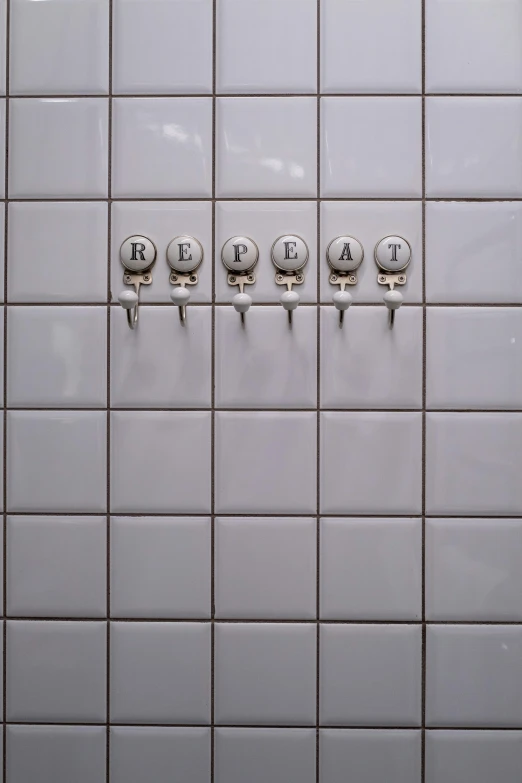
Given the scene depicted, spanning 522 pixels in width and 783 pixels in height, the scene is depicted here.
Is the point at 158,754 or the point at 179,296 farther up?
the point at 179,296

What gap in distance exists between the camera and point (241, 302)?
852 mm

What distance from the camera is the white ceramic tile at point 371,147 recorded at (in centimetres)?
92

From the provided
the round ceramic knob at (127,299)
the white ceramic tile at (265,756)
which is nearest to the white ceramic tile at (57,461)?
the round ceramic knob at (127,299)

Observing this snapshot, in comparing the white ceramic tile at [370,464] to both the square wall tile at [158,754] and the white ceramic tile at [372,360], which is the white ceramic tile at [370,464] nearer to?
the white ceramic tile at [372,360]

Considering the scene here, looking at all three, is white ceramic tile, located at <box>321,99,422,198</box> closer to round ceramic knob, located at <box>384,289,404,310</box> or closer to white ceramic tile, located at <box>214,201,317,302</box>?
white ceramic tile, located at <box>214,201,317,302</box>

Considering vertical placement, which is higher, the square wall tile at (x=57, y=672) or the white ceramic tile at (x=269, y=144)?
the white ceramic tile at (x=269, y=144)

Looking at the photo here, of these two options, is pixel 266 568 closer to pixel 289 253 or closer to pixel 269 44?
pixel 289 253

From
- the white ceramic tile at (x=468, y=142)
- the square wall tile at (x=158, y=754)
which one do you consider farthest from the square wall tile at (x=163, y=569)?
the white ceramic tile at (x=468, y=142)

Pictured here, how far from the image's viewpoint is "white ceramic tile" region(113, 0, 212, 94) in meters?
0.92

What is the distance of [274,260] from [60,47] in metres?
0.45

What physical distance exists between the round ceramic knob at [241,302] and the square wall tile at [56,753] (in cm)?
65

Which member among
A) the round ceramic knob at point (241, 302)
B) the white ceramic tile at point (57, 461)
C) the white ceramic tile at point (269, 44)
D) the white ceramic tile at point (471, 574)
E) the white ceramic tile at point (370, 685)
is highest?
the white ceramic tile at point (269, 44)

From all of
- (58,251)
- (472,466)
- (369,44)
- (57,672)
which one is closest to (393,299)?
(472,466)

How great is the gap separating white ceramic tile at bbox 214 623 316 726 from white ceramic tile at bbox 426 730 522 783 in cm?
19
